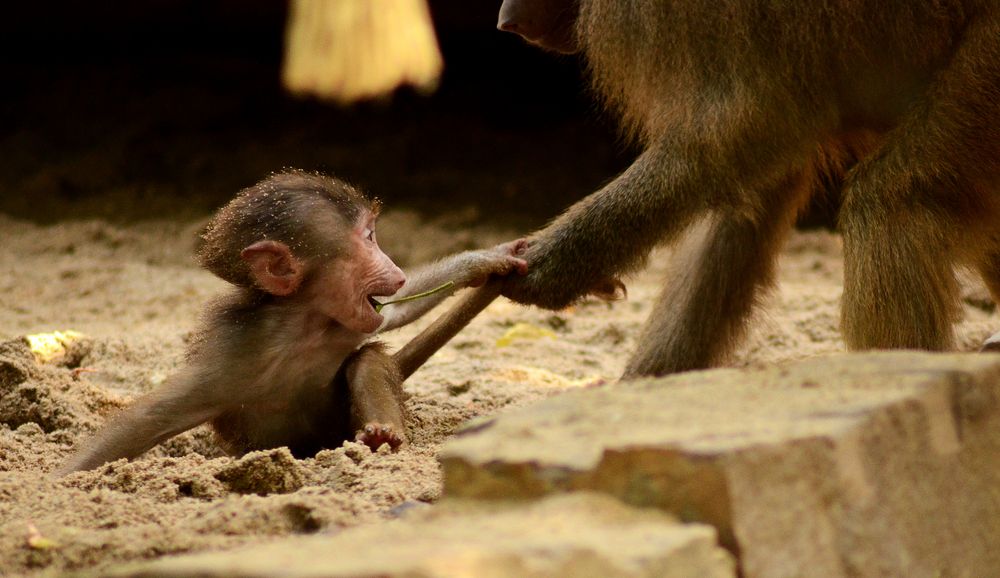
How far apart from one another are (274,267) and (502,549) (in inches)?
74.4

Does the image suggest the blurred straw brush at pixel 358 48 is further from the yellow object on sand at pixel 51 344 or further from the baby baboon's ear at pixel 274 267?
the baby baboon's ear at pixel 274 267

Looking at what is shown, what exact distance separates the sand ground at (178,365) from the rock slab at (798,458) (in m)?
0.59

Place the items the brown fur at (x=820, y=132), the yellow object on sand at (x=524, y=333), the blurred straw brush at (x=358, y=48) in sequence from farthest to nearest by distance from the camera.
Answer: the blurred straw brush at (x=358, y=48) < the yellow object on sand at (x=524, y=333) < the brown fur at (x=820, y=132)

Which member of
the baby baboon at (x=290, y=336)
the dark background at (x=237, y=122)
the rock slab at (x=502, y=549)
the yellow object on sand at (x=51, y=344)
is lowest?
the rock slab at (x=502, y=549)

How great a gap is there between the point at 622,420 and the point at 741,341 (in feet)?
7.20

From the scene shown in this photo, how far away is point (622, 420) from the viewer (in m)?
1.98

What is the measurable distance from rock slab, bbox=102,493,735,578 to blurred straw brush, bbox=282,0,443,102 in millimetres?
5805

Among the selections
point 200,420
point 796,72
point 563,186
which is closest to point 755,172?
point 796,72

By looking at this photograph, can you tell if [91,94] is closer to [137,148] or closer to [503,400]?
[137,148]

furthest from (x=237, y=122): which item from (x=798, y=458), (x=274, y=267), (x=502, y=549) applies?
(x=502, y=549)

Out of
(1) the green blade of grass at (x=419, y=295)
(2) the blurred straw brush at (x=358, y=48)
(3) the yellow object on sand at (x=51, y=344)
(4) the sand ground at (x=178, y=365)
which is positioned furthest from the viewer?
(2) the blurred straw brush at (x=358, y=48)

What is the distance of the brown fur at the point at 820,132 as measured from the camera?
3.17 meters

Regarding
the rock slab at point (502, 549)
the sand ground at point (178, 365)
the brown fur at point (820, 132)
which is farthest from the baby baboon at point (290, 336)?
the rock slab at point (502, 549)

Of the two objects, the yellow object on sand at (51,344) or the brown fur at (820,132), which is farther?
the yellow object on sand at (51,344)
